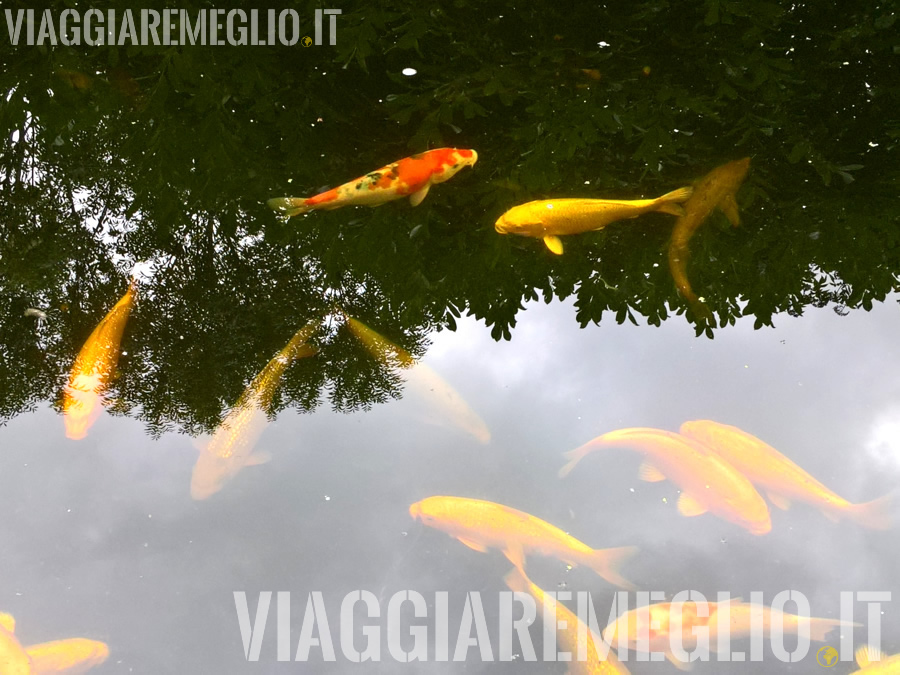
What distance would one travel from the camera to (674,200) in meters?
2.77

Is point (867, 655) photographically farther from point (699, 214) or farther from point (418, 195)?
point (418, 195)

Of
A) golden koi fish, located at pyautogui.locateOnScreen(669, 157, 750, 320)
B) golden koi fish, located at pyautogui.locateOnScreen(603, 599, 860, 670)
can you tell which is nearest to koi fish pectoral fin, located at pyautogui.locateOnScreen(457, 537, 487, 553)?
golden koi fish, located at pyautogui.locateOnScreen(603, 599, 860, 670)

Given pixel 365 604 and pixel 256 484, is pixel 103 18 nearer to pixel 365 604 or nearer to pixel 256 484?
pixel 256 484

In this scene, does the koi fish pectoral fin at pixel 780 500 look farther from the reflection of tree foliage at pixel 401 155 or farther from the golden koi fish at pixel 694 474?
the reflection of tree foliage at pixel 401 155

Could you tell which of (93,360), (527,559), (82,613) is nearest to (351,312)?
(93,360)

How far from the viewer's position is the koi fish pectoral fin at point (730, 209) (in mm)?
2949

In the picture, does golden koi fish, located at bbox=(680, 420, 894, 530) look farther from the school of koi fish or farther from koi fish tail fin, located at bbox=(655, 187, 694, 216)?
koi fish tail fin, located at bbox=(655, 187, 694, 216)

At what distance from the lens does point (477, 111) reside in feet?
11.6

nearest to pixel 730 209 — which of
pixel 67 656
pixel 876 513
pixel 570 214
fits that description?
pixel 570 214

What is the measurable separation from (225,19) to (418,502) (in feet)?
11.7

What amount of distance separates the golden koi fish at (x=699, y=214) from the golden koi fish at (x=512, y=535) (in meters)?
1.26

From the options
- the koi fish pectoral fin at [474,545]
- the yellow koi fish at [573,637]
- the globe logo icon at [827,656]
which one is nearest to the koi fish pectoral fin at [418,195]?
the koi fish pectoral fin at [474,545]

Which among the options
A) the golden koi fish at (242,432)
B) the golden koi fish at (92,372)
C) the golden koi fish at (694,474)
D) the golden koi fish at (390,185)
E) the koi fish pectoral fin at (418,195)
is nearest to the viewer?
the golden koi fish at (694,474)

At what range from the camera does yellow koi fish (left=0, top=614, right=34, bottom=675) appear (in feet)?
6.37
